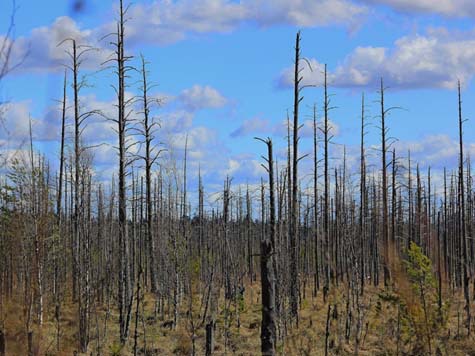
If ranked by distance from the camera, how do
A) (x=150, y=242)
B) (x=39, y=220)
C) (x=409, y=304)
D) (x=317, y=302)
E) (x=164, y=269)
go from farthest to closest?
1. (x=317, y=302)
2. (x=150, y=242)
3. (x=164, y=269)
4. (x=39, y=220)
5. (x=409, y=304)

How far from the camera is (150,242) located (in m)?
25.0

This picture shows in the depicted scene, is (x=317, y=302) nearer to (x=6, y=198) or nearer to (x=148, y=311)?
(x=148, y=311)

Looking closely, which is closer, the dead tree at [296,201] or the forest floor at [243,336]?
the forest floor at [243,336]

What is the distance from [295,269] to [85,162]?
6675 mm

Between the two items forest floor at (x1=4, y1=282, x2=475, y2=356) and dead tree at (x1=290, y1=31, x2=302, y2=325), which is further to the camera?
dead tree at (x1=290, y1=31, x2=302, y2=325)

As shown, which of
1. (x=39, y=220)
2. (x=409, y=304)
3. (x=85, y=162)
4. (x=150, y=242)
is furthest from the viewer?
(x=150, y=242)

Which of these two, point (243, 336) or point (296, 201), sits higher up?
point (296, 201)

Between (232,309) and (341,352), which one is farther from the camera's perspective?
(232,309)

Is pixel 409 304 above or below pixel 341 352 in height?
above

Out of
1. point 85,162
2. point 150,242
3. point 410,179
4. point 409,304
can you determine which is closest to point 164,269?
point 150,242

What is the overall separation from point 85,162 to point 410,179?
2394cm

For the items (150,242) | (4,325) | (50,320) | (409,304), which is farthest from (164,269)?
(409,304)

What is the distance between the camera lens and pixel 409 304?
1229cm

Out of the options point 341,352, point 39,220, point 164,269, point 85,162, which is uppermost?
point 85,162
